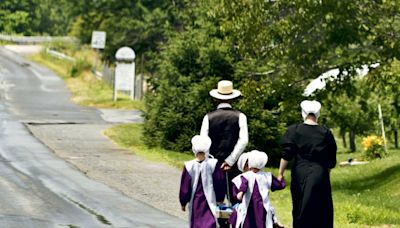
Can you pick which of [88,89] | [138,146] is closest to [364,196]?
[138,146]

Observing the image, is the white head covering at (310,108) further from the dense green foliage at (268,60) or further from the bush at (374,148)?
the bush at (374,148)

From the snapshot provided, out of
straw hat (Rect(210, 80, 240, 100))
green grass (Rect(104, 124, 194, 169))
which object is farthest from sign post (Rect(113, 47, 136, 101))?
straw hat (Rect(210, 80, 240, 100))

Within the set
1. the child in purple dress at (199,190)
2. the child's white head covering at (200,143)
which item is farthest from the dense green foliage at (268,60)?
the child's white head covering at (200,143)

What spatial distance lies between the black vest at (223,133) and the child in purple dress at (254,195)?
1.39 m

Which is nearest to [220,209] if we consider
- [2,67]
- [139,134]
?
[139,134]

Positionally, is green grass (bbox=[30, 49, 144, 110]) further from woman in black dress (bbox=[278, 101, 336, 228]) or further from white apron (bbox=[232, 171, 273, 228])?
white apron (bbox=[232, 171, 273, 228])

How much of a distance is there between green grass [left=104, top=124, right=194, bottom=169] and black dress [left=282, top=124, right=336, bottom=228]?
11.7 metres

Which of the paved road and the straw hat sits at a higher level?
the straw hat

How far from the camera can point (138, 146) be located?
87.2ft

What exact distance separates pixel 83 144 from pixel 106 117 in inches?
357

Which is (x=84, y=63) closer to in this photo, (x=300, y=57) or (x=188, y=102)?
(x=188, y=102)

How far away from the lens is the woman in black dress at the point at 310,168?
10570 millimetres

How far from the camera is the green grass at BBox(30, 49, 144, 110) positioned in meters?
40.2

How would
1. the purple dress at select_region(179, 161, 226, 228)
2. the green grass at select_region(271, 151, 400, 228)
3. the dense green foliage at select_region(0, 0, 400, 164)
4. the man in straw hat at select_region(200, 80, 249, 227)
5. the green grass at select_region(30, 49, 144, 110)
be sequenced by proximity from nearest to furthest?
the purple dress at select_region(179, 161, 226, 228) → the man in straw hat at select_region(200, 80, 249, 227) → the green grass at select_region(271, 151, 400, 228) → the dense green foliage at select_region(0, 0, 400, 164) → the green grass at select_region(30, 49, 144, 110)
